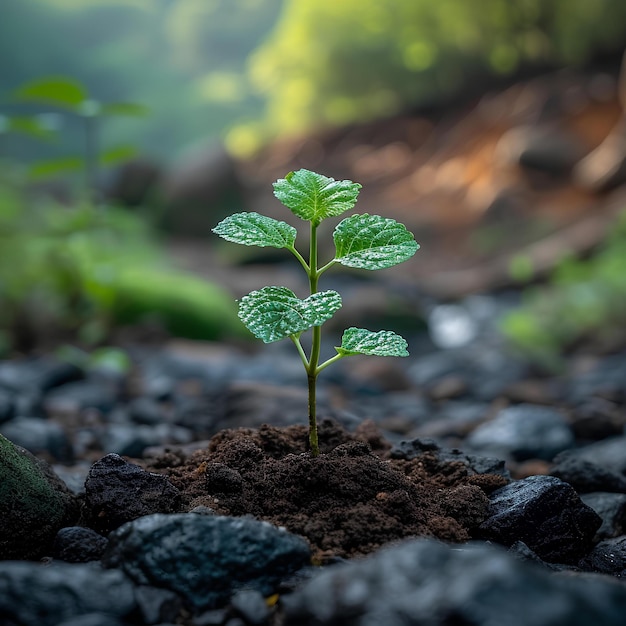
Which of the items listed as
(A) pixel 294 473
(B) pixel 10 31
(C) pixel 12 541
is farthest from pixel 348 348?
(B) pixel 10 31

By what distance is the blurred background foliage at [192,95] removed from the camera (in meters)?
4.73

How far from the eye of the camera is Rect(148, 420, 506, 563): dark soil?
Result: 1.37m

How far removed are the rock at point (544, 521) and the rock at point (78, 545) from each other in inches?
30.3

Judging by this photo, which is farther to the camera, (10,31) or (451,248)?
(10,31)

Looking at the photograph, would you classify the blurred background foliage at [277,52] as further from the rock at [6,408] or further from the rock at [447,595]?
the rock at [447,595]

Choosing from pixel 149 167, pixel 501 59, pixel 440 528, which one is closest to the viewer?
pixel 440 528

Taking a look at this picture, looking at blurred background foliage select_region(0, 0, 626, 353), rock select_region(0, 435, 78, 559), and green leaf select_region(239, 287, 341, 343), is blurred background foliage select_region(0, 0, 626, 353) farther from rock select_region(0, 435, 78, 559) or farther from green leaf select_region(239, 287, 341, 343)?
green leaf select_region(239, 287, 341, 343)

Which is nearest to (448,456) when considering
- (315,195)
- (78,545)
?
(315,195)

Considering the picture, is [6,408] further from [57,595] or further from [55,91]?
[57,595]

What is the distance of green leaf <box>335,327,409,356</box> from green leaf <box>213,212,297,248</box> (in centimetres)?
24

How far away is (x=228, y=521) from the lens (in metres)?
1.26

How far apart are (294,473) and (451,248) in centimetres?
1138

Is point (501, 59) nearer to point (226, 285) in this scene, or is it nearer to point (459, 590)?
point (226, 285)

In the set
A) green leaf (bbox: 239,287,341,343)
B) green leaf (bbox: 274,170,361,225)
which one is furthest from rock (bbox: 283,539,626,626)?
green leaf (bbox: 274,170,361,225)
